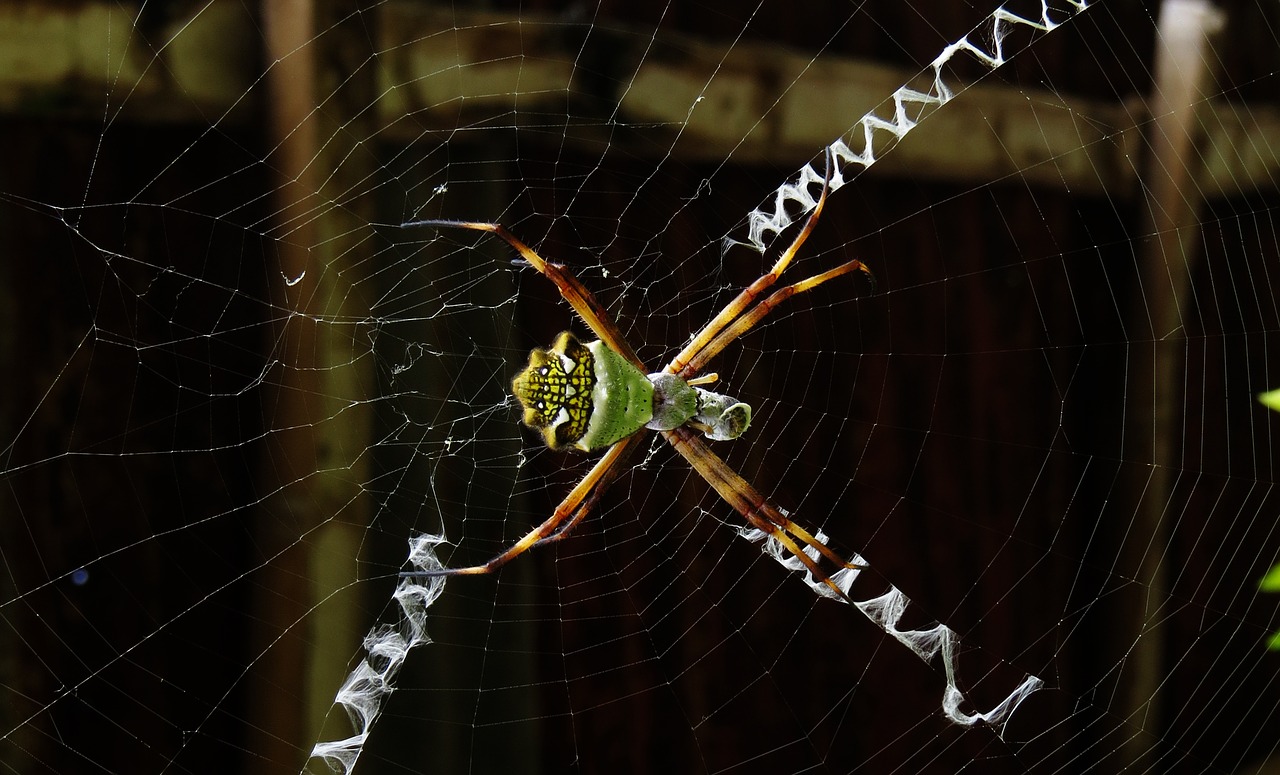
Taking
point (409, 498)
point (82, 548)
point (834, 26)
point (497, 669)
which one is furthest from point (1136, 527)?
point (82, 548)

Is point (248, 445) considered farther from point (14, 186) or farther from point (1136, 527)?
point (1136, 527)

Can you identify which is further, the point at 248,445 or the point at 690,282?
the point at 690,282

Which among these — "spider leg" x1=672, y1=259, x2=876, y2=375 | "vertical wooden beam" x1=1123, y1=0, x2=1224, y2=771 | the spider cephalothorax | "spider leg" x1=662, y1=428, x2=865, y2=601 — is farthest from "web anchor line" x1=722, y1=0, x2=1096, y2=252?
"spider leg" x1=662, y1=428, x2=865, y2=601

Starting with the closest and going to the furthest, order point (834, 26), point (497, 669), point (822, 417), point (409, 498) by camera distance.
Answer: point (409, 498) → point (497, 669) → point (834, 26) → point (822, 417)

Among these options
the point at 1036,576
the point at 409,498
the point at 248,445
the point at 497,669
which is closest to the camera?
the point at 248,445

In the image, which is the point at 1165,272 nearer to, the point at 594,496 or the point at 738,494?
the point at 738,494

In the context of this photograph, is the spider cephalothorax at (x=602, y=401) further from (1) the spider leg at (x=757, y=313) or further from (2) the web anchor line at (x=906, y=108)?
(2) the web anchor line at (x=906, y=108)

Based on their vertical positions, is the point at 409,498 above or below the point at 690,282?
below

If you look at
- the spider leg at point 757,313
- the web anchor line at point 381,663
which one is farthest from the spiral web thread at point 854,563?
the spider leg at point 757,313
